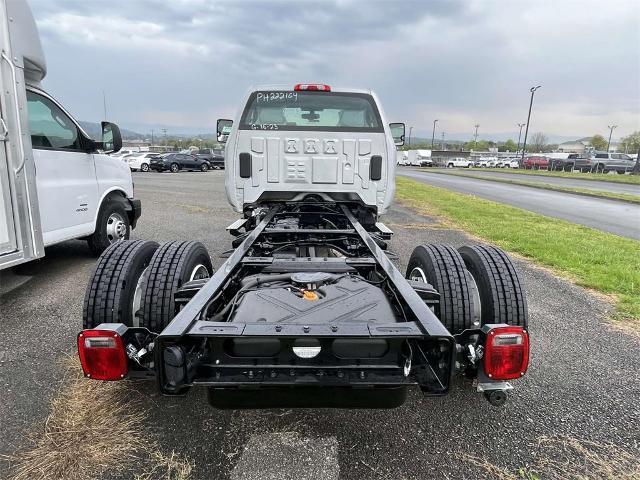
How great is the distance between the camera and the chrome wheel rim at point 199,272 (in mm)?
2946

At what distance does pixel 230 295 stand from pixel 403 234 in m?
6.01

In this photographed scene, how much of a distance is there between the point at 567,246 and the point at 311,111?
5.15m

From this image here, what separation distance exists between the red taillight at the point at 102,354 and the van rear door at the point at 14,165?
2.42 metres

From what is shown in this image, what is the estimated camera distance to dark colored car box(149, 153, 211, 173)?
1211 inches

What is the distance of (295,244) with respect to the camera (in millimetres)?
3555

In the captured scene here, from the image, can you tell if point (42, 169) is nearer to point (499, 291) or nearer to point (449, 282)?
point (449, 282)

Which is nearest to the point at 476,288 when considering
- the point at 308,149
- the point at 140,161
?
the point at 308,149

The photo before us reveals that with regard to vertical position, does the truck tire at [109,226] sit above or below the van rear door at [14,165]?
below

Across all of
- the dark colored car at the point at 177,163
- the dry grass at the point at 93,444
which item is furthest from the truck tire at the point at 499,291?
the dark colored car at the point at 177,163

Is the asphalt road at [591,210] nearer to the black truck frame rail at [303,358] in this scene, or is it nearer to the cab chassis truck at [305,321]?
the cab chassis truck at [305,321]

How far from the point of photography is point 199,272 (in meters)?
3.12

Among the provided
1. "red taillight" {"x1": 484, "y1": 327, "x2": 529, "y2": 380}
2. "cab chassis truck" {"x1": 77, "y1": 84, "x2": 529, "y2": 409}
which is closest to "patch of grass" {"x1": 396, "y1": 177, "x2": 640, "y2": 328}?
"cab chassis truck" {"x1": 77, "y1": 84, "x2": 529, "y2": 409}

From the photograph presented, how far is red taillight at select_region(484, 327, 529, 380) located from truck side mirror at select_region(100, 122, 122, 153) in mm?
5495

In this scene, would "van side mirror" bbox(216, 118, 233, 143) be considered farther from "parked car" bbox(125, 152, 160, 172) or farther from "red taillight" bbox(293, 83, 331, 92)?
"parked car" bbox(125, 152, 160, 172)
